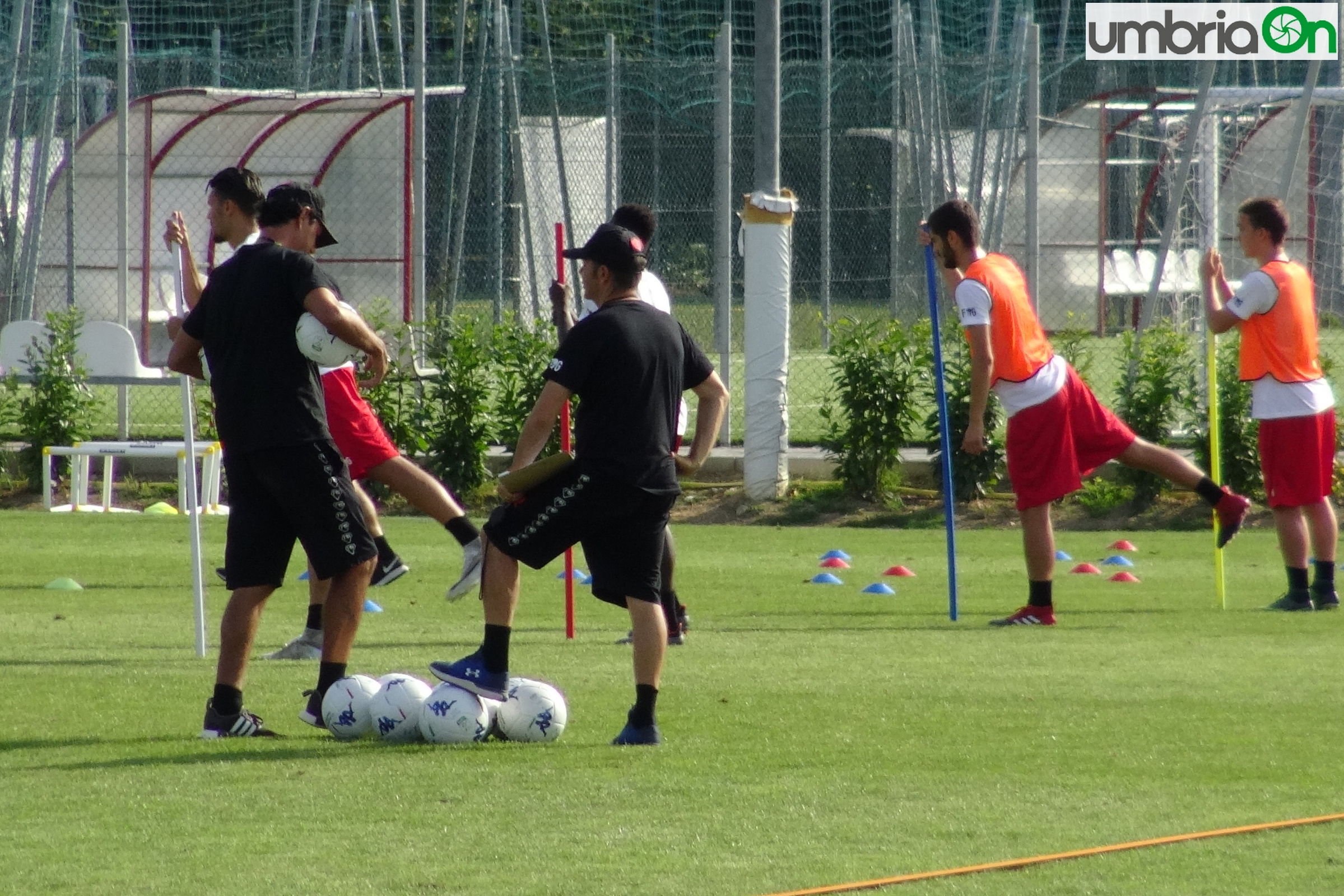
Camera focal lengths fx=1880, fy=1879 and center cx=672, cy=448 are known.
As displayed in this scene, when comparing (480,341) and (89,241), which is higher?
(89,241)

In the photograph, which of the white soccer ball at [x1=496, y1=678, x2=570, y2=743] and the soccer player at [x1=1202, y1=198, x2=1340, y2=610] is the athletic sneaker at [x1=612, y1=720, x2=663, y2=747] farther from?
the soccer player at [x1=1202, y1=198, x2=1340, y2=610]

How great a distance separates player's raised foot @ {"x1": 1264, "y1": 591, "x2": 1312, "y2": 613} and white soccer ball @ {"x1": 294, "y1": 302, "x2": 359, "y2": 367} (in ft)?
17.3

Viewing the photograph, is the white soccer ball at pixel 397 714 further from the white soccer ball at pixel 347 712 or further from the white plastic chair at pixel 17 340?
the white plastic chair at pixel 17 340

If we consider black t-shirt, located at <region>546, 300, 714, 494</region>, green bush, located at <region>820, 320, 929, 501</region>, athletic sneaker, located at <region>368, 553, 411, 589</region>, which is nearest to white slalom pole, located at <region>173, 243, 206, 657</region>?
athletic sneaker, located at <region>368, 553, 411, 589</region>

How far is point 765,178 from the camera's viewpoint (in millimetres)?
14547

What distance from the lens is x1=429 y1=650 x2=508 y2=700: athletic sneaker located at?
585 centimetres

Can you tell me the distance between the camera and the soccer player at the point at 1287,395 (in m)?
9.19

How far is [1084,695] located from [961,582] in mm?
3728

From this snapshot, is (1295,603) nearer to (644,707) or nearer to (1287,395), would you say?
(1287,395)

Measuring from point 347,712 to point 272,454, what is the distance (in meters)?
0.85

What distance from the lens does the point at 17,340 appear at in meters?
15.1

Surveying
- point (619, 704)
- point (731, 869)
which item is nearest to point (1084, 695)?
point (619, 704)

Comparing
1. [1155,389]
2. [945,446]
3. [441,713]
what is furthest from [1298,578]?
[441,713]

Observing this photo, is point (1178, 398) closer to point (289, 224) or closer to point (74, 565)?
point (74, 565)
